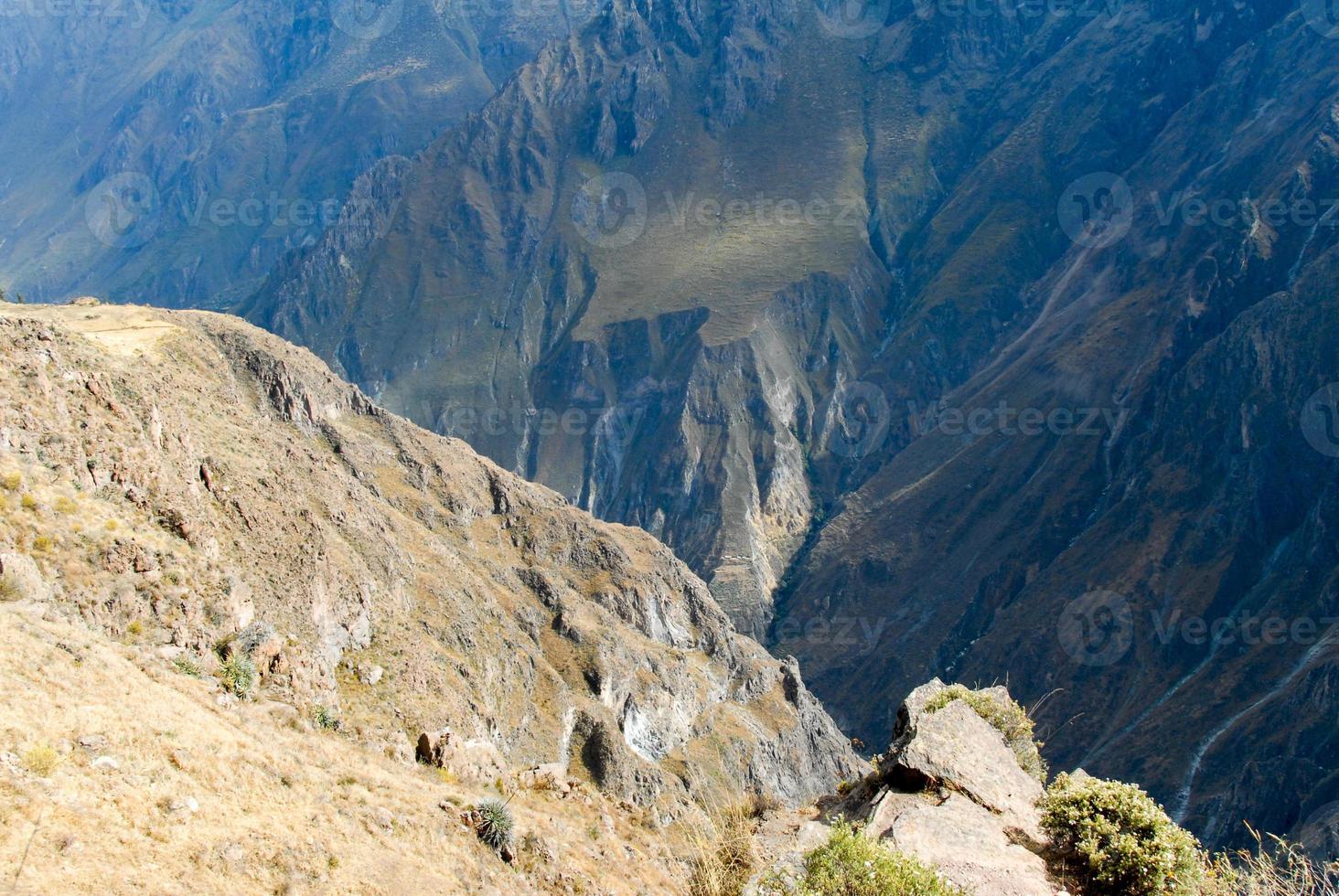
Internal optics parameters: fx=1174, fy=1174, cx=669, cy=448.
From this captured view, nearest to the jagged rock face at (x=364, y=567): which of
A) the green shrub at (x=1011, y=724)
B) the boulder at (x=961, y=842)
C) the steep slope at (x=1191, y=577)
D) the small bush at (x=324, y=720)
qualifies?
the small bush at (x=324, y=720)

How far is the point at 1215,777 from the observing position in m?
124

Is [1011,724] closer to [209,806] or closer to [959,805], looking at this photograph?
[959,805]

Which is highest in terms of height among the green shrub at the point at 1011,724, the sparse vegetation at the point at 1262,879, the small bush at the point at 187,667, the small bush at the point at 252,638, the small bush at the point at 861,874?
the green shrub at the point at 1011,724

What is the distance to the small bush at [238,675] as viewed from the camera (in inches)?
1417

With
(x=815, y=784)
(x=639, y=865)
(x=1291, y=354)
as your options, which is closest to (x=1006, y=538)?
(x=1291, y=354)

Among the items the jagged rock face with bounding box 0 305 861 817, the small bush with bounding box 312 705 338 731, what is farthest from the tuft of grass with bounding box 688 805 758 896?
the small bush with bounding box 312 705 338 731

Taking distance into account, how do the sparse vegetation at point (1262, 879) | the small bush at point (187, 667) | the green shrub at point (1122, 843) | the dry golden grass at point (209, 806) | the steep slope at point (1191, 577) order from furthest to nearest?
the steep slope at point (1191, 577) < the small bush at point (187, 667) < the green shrub at point (1122, 843) < the sparse vegetation at point (1262, 879) < the dry golden grass at point (209, 806)

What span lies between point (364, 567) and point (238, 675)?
129ft

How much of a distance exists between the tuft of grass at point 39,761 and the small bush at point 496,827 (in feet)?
28.0

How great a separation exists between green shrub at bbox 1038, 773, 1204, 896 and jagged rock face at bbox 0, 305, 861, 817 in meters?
17.3

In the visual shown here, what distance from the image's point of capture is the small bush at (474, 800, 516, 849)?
2545 centimetres

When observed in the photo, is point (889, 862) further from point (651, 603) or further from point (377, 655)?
point (651, 603)

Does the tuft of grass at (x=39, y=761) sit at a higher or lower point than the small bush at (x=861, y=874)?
lower

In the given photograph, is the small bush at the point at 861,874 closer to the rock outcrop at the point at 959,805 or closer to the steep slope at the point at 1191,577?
the rock outcrop at the point at 959,805
